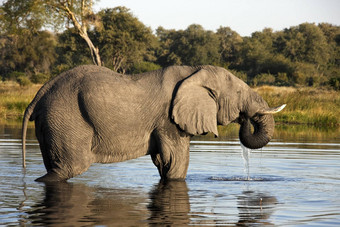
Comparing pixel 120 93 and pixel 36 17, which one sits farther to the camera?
pixel 36 17

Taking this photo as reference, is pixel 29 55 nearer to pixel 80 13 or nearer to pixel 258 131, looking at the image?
pixel 80 13

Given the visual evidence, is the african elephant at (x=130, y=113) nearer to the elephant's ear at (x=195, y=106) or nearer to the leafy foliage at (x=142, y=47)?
the elephant's ear at (x=195, y=106)

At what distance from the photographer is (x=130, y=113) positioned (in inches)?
340

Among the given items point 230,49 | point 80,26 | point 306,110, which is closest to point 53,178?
point 306,110

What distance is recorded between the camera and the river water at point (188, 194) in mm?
6473

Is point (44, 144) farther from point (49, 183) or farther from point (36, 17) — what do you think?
point (36, 17)

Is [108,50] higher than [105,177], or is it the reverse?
[108,50]

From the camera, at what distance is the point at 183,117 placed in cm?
877

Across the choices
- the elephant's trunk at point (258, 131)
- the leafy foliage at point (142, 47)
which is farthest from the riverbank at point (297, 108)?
the elephant's trunk at point (258, 131)

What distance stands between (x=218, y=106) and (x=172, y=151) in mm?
966

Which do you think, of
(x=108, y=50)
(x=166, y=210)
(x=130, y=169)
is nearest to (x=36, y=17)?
(x=108, y=50)

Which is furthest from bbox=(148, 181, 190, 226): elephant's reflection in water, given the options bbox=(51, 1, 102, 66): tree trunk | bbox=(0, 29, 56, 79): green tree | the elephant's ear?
bbox=(0, 29, 56, 79): green tree

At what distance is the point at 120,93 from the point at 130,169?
2.55 metres

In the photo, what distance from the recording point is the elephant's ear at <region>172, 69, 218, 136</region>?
8.75 metres
